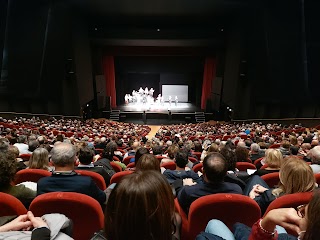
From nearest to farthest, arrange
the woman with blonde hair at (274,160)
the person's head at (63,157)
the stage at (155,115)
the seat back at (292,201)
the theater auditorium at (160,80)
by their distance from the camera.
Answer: the seat back at (292,201), the person's head at (63,157), the woman with blonde hair at (274,160), the theater auditorium at (160,80), the stage at (155,115)

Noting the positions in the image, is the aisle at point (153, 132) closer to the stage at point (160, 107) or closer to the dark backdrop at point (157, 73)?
the stage at point (160, 107)

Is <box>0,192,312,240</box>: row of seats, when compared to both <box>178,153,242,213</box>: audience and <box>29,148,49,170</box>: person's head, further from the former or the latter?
<box>29,148,49,170</box>: person's head

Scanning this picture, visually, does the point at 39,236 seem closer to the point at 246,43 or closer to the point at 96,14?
the point at 246,43

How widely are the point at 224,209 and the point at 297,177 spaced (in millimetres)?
591

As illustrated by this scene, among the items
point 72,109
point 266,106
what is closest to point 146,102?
point 72,109

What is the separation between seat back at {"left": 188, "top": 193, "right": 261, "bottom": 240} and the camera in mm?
2273

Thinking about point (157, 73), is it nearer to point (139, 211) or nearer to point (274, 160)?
point (274, 160)

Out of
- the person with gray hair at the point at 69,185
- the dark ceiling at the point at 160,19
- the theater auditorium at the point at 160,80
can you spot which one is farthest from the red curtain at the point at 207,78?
the person with gray hair at the point at 69,185

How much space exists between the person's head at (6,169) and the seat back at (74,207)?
20.7 inches

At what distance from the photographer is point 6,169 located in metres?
2.62

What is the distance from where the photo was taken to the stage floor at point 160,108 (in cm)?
2484

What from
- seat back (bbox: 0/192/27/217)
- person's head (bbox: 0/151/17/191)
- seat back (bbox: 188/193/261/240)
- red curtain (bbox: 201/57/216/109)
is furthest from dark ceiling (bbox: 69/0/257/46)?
seat back (bbox: 0/192/27/217)

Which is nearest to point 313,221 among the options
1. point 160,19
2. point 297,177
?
point 297,177

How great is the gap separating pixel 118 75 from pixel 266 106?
1342 centimetres
